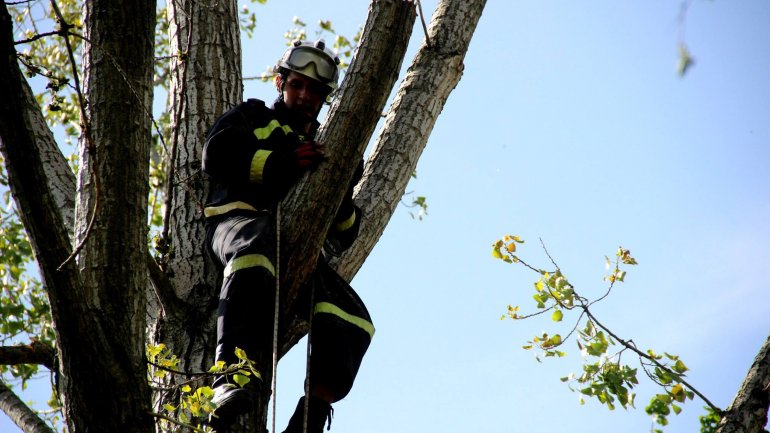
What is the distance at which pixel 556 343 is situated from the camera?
389 centimetres

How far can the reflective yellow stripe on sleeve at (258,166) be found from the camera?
365 cm

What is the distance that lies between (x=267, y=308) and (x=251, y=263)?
18 centimetres

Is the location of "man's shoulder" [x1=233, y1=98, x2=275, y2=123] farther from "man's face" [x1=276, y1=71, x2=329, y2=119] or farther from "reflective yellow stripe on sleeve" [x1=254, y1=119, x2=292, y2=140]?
"man's face" [x1=276, y1=71, x2=329, y2=119]

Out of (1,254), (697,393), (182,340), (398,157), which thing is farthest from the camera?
(1,254)

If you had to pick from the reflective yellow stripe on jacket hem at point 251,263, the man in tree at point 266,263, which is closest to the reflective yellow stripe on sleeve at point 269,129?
the man in tree at point 266,263

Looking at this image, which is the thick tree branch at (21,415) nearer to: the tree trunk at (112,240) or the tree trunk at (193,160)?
the tree trunk at (193,160)

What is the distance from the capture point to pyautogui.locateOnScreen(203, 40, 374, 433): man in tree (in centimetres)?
328

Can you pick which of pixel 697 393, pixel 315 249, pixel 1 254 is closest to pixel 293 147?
pixel 315 249

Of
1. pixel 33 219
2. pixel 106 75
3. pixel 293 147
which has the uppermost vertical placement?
pixel 293 147

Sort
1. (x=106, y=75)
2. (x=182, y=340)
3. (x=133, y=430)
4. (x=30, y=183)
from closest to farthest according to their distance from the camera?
(x=30, y=183) → (x=133, y=430) → (x=106, y=75) → (x=182, y=340)

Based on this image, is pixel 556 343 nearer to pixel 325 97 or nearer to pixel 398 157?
pixel 398 157

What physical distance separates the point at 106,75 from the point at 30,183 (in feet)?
1.87

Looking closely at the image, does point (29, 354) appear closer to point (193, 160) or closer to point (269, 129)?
point (193, 160)

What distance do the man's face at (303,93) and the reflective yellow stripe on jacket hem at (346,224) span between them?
652 mm
